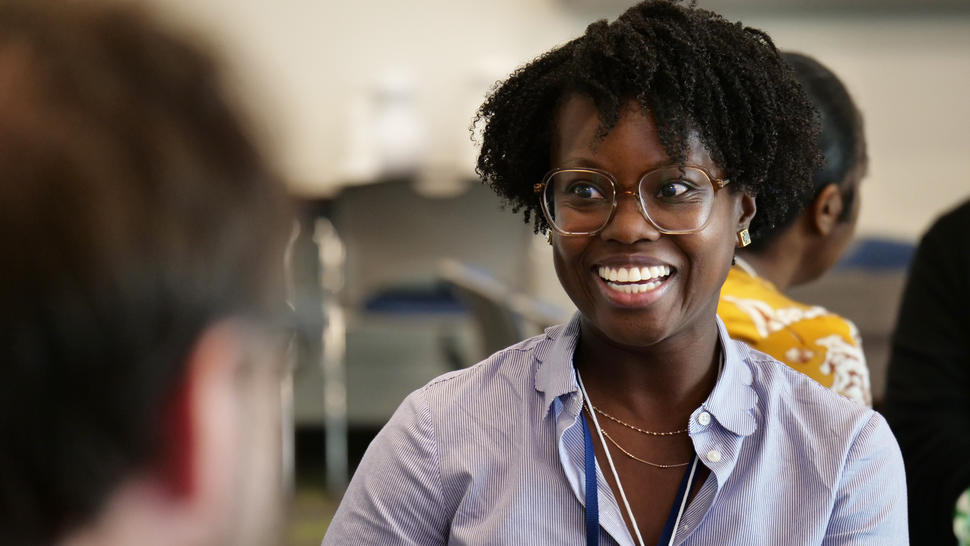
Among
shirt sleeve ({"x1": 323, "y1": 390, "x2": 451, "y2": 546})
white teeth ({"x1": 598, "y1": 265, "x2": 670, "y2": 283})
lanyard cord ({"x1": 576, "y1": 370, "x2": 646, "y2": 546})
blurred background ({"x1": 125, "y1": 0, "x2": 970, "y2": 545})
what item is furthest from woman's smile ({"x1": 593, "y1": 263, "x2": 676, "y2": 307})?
blurred background ({"x1": 125, "y1": 0, "x2": 970, "y2": 545})

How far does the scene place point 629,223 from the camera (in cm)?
116

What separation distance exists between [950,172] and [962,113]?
306mm

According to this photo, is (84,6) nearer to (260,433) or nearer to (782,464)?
(260,433)

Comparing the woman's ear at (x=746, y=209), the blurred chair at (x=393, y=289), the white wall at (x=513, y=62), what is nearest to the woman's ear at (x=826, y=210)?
the woman's ear at (x=746, y=209)

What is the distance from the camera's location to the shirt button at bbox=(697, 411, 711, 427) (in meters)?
1.17

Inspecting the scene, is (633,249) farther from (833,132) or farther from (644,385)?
(833,132)

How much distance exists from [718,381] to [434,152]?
4.21 meters

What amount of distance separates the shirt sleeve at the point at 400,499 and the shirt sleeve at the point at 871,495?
423 millimetres

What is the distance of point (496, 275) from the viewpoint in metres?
4.29

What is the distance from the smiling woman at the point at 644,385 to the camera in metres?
1.12

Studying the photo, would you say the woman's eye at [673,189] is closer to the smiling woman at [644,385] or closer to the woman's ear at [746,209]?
the smiling woman at [644,385]

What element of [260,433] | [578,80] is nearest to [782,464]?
[578,80]

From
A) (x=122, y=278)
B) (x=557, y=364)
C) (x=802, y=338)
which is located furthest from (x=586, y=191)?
(x=122, y=278)

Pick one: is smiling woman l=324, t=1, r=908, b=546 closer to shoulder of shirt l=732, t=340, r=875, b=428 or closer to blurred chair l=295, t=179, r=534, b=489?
shoulder of shirt l=732, t=340, r=875, b=428
